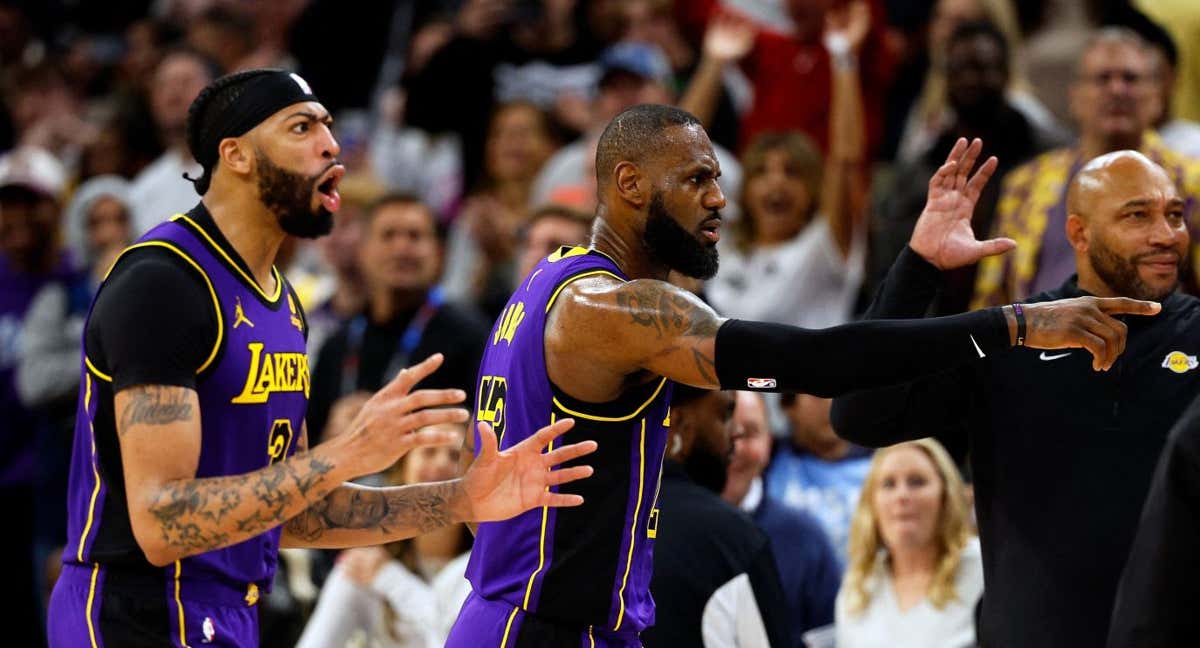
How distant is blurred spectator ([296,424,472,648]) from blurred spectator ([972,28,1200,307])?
2.74m

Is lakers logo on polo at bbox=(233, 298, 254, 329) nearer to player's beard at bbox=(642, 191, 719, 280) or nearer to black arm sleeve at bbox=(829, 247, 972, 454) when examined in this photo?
player's beard at bbox=(642, 191, 719, 280)

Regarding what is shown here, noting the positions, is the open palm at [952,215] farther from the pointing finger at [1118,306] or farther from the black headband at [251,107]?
the black headband at [251,107]

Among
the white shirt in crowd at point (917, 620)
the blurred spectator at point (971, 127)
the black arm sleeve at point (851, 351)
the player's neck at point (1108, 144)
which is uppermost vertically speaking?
the blurred spectator at point (971, 127)

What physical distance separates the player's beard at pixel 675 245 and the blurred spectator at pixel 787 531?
2.00 meters

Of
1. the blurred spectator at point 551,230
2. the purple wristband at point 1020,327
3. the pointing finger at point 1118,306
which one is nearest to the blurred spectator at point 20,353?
the blurred spectator at point 551,230

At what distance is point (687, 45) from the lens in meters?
11.9

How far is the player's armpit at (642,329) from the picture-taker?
4391mm

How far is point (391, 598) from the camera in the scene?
7.25 metres

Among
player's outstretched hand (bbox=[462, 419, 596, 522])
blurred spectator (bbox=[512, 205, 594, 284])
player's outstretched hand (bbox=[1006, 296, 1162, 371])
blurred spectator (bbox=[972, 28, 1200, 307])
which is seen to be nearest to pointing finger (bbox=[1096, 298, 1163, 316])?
player's outstretched hand (bbox=[1006, 296, 1162, 371])

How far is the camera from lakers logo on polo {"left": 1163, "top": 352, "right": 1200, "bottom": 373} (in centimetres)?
511

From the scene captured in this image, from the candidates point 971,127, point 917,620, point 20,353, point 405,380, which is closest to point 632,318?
point 405,380

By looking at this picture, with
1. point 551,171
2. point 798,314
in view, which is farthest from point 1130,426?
point 551,171

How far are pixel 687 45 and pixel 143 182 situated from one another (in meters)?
3.92

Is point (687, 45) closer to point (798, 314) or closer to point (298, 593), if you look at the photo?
point (798, 314)
